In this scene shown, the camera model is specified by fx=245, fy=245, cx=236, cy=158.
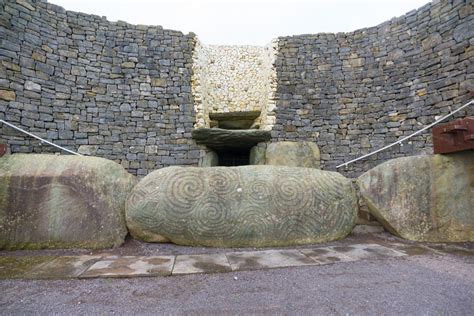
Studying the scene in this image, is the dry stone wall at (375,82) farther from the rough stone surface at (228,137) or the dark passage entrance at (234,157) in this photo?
the dark passage entrance at (234,157)

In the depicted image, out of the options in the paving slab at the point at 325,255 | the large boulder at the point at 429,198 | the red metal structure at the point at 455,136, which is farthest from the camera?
the large boulder at the point at 429,198

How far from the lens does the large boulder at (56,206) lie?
9.57 feet

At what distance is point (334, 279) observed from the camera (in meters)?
2.10

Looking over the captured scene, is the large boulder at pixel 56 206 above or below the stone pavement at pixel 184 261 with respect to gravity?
above

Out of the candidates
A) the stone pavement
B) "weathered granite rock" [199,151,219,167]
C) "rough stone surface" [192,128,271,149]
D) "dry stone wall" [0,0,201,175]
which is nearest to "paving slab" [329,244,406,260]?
the stone pavement

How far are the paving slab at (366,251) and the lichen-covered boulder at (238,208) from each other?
0.31 meters

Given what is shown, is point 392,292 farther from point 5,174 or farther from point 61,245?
point 5,174

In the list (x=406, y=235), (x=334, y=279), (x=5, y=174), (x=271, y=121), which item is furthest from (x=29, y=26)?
(x=406, y=235)

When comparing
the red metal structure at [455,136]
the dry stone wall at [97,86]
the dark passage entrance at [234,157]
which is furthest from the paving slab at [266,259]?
the dark passage entrance at [234,157]

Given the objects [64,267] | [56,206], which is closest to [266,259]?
[64,267]

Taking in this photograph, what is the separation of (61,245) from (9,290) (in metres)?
1.09

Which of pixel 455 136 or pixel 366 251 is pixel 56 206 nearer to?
pixel 366 251

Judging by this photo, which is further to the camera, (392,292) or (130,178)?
(130,178)

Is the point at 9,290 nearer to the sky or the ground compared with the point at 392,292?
nearer to the ground
